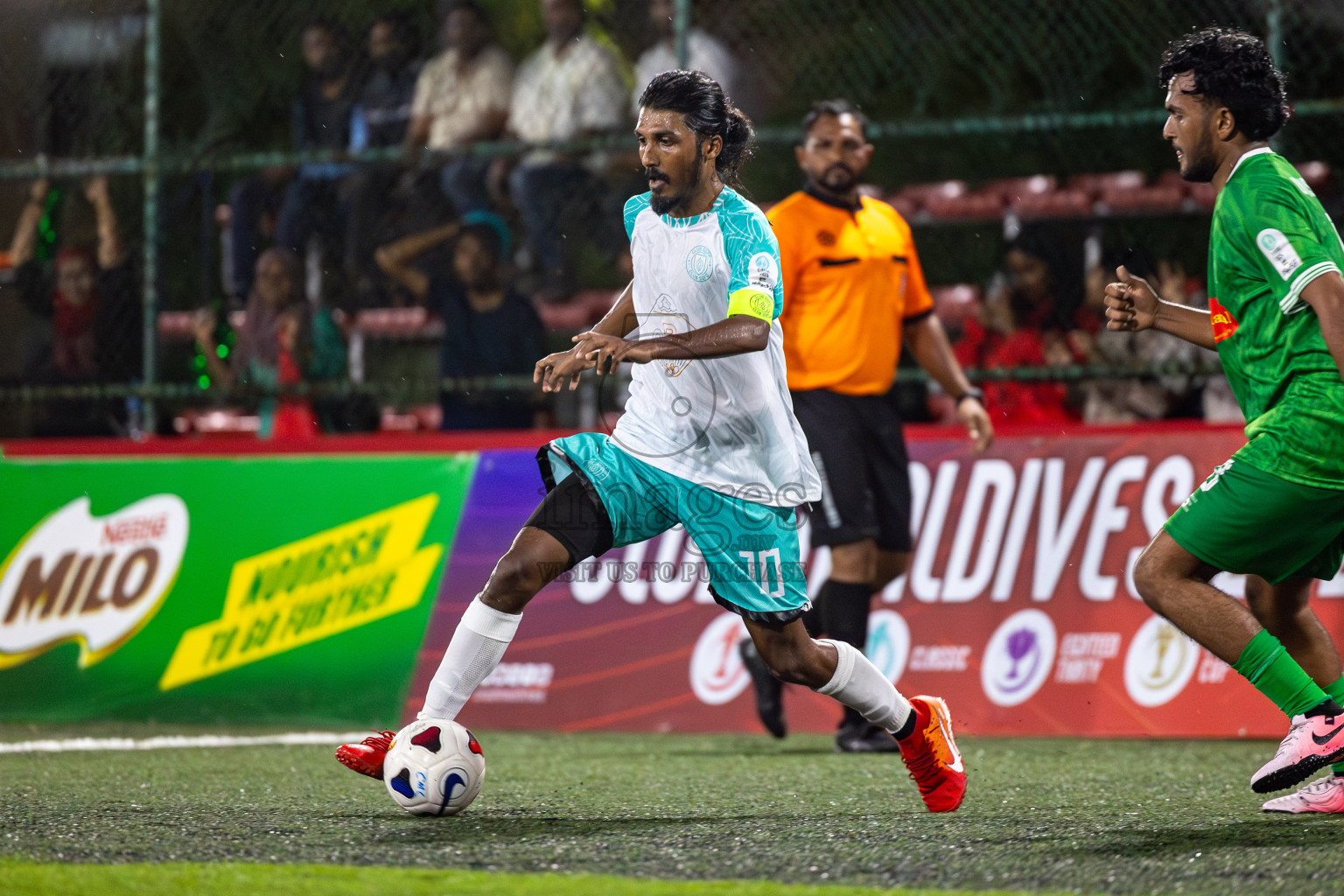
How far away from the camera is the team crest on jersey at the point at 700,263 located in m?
4.21

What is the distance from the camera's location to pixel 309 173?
825 cm

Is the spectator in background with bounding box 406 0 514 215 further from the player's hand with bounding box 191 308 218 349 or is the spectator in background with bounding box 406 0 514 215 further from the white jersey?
the white jersey

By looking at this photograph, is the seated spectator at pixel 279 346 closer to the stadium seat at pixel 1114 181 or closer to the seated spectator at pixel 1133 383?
the seated spectator at pixel 1133 383

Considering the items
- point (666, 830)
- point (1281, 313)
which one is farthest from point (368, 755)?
point (1281, 313)

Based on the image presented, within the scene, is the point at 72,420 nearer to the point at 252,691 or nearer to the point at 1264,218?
the point at 252,691

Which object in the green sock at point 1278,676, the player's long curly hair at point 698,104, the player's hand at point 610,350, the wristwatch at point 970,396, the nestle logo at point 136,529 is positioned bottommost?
the nestle logo at point 136,529

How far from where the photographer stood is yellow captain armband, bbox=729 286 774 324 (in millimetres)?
4020

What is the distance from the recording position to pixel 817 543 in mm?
6145

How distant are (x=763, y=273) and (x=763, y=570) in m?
0.75

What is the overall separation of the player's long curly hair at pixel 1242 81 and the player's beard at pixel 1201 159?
81 millimetres

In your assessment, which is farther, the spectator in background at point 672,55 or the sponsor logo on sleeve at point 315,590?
the spectator in background at point 672,55

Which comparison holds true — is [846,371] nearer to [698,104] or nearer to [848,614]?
[848,614]

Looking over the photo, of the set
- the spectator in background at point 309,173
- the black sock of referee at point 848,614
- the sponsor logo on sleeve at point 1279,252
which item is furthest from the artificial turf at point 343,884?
the spectator in background at point 309,173

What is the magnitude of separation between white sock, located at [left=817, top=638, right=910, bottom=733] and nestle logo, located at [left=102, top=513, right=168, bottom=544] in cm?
421
